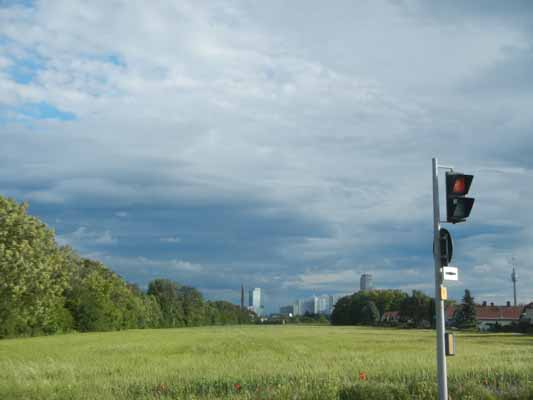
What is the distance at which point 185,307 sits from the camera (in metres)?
190

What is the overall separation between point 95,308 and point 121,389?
10099 cm

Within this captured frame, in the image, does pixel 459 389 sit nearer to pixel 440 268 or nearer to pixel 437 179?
pixel 440 268

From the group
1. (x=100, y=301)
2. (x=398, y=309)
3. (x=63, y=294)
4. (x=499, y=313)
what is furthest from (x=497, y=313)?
(x=63, y=294)

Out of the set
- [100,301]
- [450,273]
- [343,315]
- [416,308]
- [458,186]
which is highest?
[458,186]

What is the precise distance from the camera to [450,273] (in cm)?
1563

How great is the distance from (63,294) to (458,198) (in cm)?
10633

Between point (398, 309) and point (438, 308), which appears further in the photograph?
point (398, 309)

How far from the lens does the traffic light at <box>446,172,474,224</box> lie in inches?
602

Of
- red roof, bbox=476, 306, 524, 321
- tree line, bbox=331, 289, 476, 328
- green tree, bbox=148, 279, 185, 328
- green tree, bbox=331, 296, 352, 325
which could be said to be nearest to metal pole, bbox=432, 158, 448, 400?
tree line, bbox=331, 289, 476, 328

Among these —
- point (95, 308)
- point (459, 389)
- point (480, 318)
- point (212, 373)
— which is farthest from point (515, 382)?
point (480, 318)

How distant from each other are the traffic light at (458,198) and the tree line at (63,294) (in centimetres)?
4778

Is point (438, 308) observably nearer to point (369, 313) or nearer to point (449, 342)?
point (449, 342)

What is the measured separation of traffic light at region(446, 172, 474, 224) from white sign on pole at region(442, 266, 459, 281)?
47.4 inches

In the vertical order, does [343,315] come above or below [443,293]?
below
